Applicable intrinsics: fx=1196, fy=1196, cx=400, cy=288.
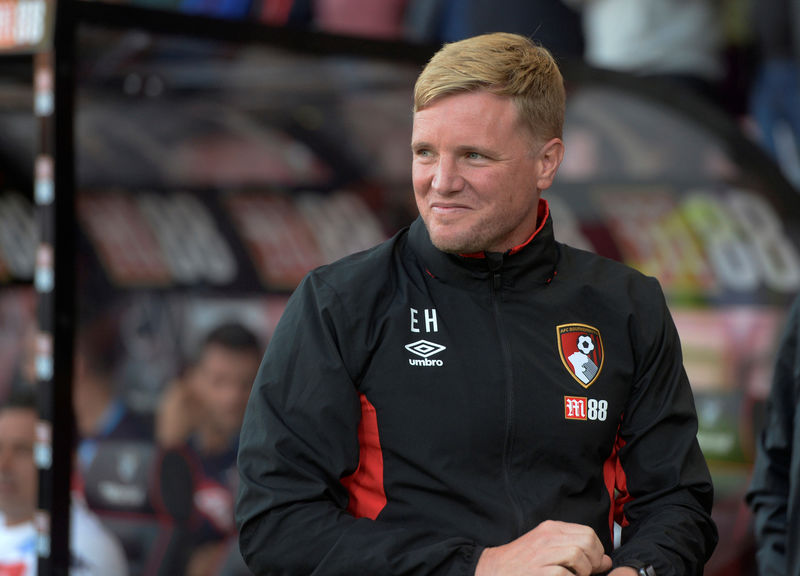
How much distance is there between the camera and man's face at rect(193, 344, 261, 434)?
418 cm

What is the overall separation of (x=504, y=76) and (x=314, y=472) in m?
0.65

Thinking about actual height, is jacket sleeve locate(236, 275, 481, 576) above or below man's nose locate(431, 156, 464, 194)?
below

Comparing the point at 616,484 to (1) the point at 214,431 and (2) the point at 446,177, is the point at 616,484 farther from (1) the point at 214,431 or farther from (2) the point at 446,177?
(1) the point at 214,431

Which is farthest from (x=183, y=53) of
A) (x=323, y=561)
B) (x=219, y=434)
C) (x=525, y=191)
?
(x=323, y=561)

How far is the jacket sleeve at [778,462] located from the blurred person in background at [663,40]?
295 centimetres

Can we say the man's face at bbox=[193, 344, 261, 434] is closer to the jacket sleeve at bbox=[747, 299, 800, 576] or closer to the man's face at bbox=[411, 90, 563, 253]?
the jacket sleeve at bbox=[747, 299, 800, 576]

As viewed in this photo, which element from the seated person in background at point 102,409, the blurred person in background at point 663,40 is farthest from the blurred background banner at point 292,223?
the blurred person in background at point 663,40

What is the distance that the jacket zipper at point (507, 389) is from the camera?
177 centimetres

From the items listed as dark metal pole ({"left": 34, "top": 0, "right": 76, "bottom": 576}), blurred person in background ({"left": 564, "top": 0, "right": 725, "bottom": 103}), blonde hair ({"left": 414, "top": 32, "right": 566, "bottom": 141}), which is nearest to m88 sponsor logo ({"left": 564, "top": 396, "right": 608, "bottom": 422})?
blonde hair ({"left": 414, "top": 32, "right": 566, "bottom": 141})

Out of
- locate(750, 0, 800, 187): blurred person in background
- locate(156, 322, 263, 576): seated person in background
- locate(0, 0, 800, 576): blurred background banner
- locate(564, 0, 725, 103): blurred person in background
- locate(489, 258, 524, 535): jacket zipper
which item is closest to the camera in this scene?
locate(489, 258, 524, 535): jacket zipper

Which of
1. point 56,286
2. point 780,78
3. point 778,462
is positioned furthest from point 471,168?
point 780,78

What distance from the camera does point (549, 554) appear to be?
166 centimetres

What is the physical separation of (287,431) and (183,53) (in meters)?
2.22

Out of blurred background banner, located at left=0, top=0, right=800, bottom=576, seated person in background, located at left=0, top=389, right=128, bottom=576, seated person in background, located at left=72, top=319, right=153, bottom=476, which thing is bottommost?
seated person in background, located at left=0, top=389, right=128, bottom=576
